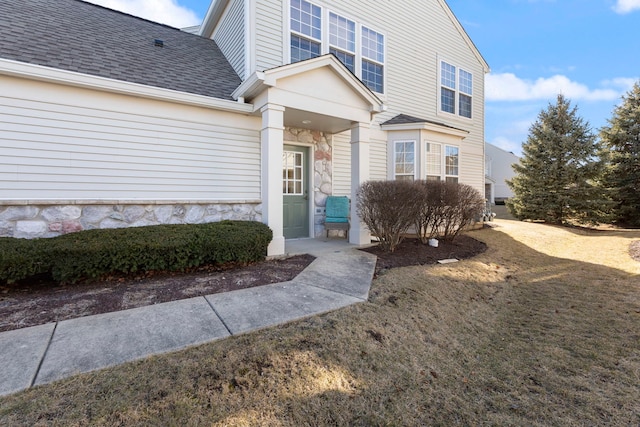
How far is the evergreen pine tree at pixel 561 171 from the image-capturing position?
472 inches

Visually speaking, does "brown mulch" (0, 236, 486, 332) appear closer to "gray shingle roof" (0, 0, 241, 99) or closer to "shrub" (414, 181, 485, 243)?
"shrub" (414, 181, 485, 243)

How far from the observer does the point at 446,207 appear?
696cm

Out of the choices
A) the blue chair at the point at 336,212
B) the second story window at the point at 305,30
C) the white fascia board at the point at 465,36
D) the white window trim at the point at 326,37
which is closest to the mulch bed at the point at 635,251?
the blue chair at the point at 336,212

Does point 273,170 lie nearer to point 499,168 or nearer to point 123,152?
point 123,152

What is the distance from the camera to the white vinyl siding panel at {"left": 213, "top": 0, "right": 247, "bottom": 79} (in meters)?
6.64

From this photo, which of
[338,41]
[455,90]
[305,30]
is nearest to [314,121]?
[305,30]

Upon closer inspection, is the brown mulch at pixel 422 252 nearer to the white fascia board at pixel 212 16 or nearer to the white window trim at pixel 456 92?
the white window trim at pixel 456 92

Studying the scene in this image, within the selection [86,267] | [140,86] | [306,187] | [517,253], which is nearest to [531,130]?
[517,253]

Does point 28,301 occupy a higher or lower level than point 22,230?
lower

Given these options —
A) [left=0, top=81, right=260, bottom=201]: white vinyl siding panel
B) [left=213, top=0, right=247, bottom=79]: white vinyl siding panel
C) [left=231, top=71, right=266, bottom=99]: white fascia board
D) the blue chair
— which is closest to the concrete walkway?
[left=0, top=81, right=260, bottom=201]: white vinyl siding panel

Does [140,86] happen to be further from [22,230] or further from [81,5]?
[81,5]

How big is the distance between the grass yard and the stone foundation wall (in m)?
3.26

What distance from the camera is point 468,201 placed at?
23.7ft

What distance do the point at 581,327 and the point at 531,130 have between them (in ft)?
42.1
